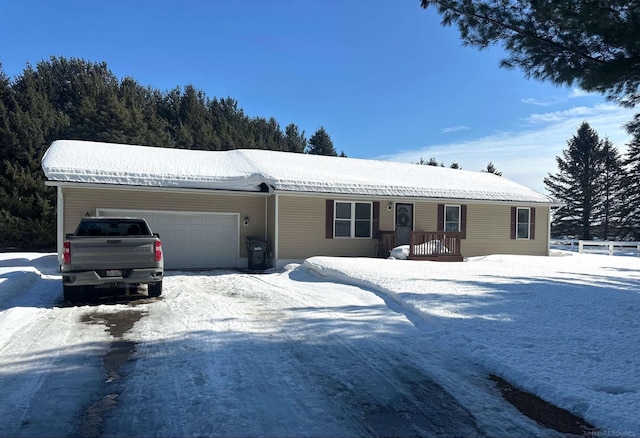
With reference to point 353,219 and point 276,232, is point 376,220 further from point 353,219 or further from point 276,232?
point 276,232

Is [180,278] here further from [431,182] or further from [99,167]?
[431,182]

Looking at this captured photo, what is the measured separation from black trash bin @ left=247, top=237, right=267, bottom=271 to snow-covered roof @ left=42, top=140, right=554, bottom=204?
195 cm

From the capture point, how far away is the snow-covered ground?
137 inches

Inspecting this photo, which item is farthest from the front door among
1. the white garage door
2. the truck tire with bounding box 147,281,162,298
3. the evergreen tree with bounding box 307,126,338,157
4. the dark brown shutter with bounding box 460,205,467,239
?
the evergreen tree with bounding box 307,126,338,157

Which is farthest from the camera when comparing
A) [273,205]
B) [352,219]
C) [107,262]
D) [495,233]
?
[495,233]

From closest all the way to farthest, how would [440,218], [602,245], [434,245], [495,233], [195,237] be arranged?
→ [195,237], [434,245], [440,218], [495,233], [602,245]

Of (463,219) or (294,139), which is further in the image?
(294,139)

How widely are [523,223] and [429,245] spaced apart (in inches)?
242

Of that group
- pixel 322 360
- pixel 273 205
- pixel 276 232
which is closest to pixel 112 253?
pixel 322 360

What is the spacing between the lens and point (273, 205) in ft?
48.0

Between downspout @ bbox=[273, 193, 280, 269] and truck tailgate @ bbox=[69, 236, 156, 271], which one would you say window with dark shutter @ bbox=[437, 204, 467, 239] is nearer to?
downspout @ bbox=[273, 193, 280, 269]

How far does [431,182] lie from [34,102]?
28837mm

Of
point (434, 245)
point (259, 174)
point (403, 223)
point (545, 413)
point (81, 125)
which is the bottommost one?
point (545, 413)

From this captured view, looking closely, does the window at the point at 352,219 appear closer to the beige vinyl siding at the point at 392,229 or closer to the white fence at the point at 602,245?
the beige vinyl siding at the point at 392,229
